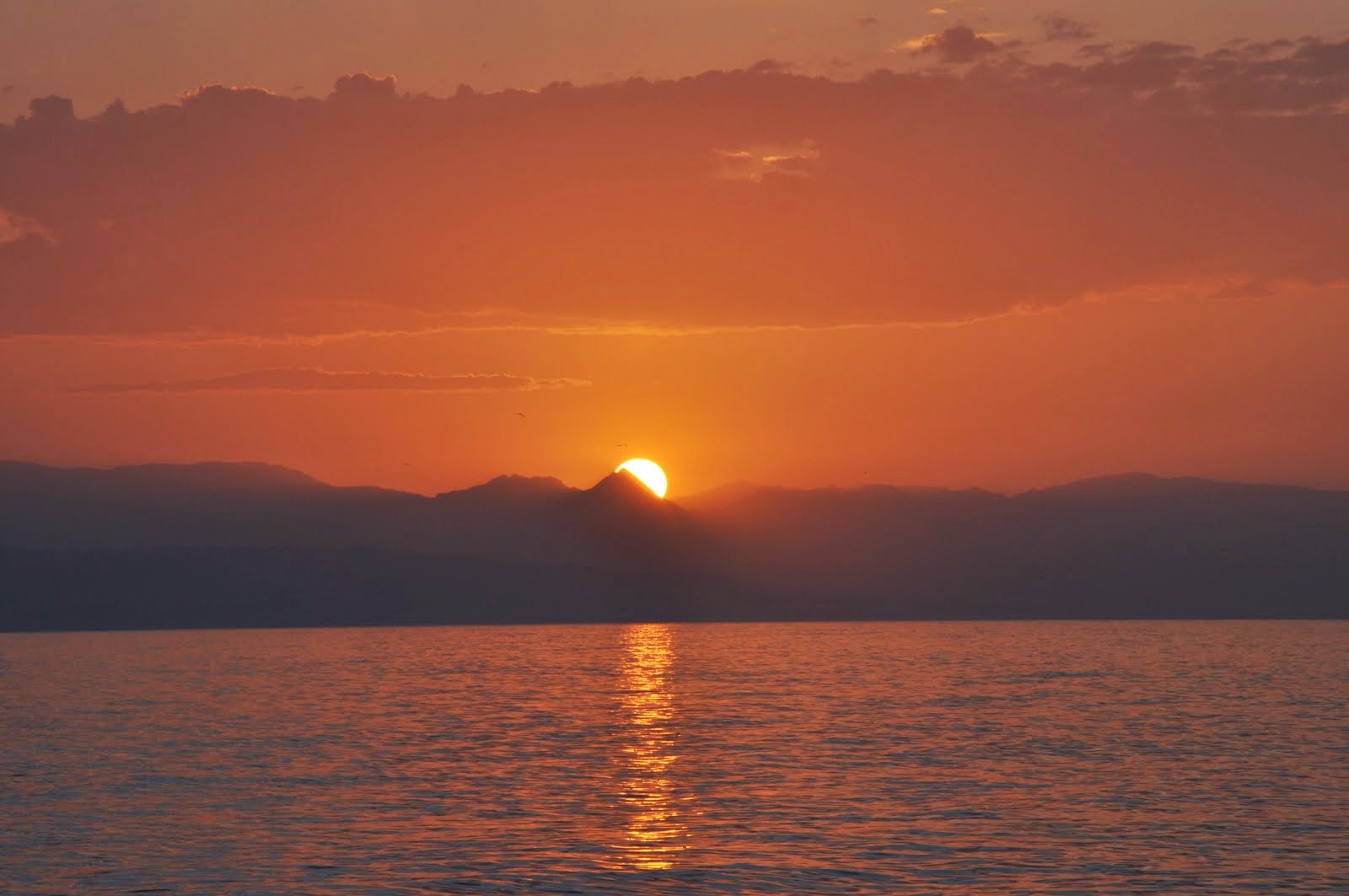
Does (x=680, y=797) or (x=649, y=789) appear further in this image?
(x=649, y=789)

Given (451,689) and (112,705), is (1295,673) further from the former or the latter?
(112,705)

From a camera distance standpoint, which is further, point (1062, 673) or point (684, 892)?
point (1062, 673)

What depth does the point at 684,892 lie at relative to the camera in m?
41.5

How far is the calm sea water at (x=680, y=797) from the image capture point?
145ft

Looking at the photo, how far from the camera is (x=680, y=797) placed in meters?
60.9

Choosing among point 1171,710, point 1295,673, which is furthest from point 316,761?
point 1295,673

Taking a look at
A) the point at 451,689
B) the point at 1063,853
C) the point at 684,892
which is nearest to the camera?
the point at 684,892

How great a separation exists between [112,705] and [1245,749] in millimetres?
85929

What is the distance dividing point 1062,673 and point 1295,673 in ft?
92.2

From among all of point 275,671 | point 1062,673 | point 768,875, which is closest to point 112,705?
point 275,671

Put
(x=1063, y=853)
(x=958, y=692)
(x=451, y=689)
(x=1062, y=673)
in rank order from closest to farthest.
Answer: (x=1063, y=853) < (x=958, y=692) < (x=451, y=689) < (x=1062, y=673)

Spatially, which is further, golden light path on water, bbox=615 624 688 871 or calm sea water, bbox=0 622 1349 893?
golden light path on water, bbox=615 624 688 871

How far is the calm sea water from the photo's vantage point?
44250mm

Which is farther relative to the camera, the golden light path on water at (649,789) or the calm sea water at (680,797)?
the golden light path on water at (649,789)
